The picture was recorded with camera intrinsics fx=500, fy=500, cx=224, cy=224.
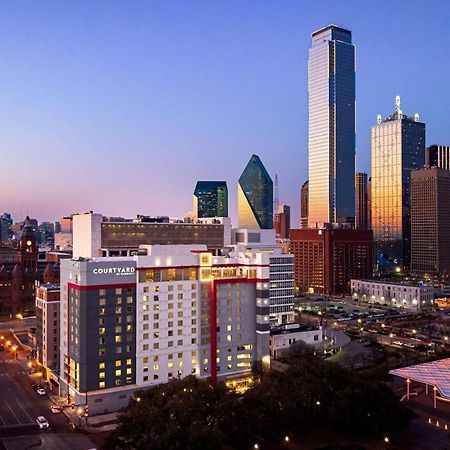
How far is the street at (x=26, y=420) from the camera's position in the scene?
5450 cm

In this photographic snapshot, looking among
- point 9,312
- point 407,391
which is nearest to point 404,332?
→ point 407,391

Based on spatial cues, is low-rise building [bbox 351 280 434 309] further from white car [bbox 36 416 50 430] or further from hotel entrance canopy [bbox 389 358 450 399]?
white car [bbox 36 416 50 430]

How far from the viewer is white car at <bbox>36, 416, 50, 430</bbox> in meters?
58.5

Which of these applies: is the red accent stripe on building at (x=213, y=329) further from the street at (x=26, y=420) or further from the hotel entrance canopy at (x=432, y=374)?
the hotel entrance canopy at (x=432, y=374)

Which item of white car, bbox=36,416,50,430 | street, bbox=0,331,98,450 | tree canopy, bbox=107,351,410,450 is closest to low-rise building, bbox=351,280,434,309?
tree canopy, bbox=107,351,410,450

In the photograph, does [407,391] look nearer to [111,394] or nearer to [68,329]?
[111,394]

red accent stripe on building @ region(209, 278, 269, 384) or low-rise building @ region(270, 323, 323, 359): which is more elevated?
red accent stripe on building @ region(209, 278, 269, 384)

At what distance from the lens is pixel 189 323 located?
72.3m

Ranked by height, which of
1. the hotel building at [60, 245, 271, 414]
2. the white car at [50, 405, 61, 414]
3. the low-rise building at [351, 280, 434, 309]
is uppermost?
the hotel building at [60, 245, 271, 414]

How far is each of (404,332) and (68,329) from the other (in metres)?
79.1

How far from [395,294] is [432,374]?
10469 cm

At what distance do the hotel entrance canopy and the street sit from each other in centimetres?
4040

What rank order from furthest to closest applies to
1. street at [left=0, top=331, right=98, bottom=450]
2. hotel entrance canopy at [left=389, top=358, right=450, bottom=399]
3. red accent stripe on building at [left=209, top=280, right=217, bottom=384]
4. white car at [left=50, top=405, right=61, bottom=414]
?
red accent stripe on building at [left=209, top=280, right=217, bottom=384]
white car at [left=50, top=405, right=61, bottom=414]
hotel entrance canopy at [left=389, top=358, right=450, bottom=399]
street at [left=0, top=331, right=98, bottom=450]

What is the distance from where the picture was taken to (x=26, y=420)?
2409 inches
